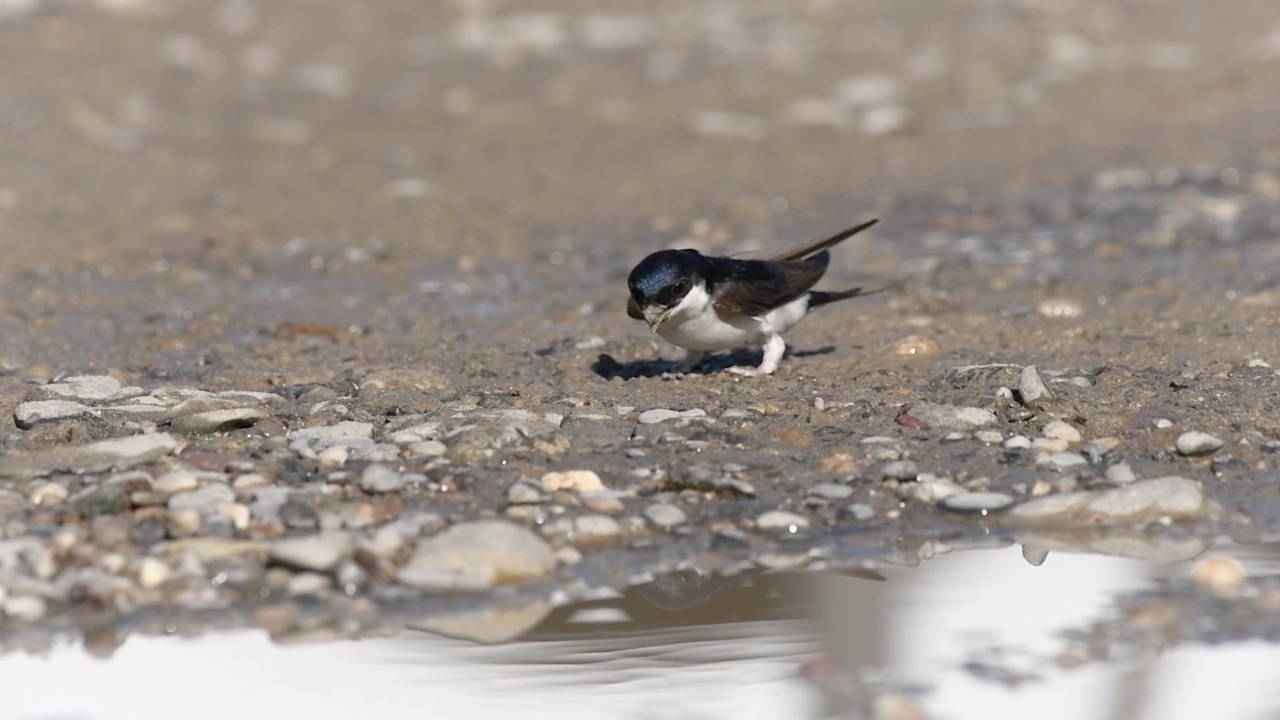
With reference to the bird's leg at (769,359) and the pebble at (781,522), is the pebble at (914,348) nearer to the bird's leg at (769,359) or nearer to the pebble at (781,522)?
the bird's leg at (769,359)

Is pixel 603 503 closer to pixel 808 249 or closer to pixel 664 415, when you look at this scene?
pixel 664 415

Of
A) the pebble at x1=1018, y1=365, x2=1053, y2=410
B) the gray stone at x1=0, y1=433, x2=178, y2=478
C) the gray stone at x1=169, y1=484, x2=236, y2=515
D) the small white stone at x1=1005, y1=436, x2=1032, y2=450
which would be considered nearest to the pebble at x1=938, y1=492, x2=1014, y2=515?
the small white stone at x1=1005, y1=436, x2=1032, y2=450

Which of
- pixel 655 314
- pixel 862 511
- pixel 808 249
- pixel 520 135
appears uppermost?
pixel 520 135

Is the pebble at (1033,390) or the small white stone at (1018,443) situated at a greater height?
the pebble at (1033,390)

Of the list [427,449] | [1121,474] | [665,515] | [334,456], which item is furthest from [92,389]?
[1121,474]

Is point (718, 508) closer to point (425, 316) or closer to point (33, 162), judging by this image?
point (425, 316)

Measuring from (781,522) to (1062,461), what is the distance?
824mm

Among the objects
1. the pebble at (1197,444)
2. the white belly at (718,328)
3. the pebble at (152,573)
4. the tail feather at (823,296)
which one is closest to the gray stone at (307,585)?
the pebble at (152,573)

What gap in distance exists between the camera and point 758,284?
5371mm

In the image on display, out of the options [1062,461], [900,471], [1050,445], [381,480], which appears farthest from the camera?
[1050,445]

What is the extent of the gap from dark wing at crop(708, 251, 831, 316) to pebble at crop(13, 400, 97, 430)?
5.93 feet

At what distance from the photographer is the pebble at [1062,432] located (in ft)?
15.3

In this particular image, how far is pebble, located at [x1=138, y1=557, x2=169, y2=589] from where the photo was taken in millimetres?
3756

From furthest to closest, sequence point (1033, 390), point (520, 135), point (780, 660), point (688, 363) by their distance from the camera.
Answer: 1. point (520, 135)
2. point (688, 363)
3. point (1033, 390)
4. point (780, 660)
